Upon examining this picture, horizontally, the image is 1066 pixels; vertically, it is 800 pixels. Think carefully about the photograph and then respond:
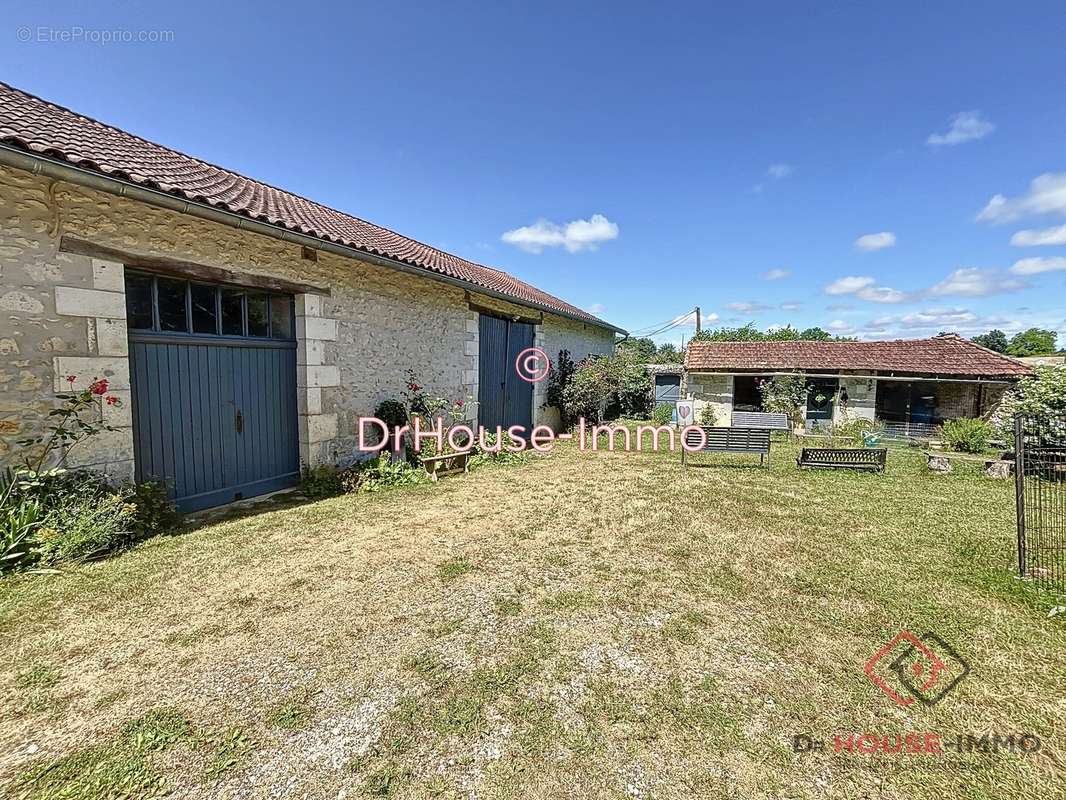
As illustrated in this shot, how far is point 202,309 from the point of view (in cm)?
493

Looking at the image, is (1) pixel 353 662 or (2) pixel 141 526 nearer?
(1) pixel 353 662

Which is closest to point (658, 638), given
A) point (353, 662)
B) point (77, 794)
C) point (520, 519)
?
point (353, 662)

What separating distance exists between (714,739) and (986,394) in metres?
16.6

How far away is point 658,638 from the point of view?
2.83 meters

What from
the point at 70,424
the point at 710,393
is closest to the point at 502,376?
the point at 70,424

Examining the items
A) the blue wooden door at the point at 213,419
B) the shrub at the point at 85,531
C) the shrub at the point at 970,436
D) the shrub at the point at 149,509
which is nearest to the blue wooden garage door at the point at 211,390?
the blue wooden door at the point at 213,419

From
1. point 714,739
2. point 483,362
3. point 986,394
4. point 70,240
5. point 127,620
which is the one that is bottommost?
point 714,739

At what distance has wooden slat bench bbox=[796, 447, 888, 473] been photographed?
7.74 m

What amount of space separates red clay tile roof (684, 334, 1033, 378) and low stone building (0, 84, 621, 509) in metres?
10.4

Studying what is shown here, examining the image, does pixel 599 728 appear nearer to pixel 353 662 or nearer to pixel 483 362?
pixel 353 662

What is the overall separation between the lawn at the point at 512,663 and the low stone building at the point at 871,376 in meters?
9.86

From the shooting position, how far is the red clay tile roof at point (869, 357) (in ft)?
40.3

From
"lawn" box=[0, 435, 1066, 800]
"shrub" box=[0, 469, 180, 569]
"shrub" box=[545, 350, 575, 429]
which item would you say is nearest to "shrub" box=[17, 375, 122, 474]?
"shrub" box=[0, 469, 180, 569]

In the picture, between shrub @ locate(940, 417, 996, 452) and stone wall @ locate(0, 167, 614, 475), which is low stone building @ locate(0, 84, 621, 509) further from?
shrub @ locate(940, 417, 996, 452)
